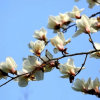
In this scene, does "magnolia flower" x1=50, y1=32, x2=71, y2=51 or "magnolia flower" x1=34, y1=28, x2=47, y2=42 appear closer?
"magnolia flower" x1=50, y1=32, x2=71, y2=51

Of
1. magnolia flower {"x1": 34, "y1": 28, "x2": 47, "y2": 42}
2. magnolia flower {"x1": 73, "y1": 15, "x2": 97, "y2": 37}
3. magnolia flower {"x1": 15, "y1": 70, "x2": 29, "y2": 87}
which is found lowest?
magnolia flower {"x1": 15, "y1": 70, "x2": 29, "y2": 87}

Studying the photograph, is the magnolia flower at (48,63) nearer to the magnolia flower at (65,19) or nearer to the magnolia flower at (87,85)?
the magnolia flower at (87,85)

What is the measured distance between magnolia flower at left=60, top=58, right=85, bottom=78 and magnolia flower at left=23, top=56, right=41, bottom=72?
100 millimetres

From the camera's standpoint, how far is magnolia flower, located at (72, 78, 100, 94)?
1.14 m

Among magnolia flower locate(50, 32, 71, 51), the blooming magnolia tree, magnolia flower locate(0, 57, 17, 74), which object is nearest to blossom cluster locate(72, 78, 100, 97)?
the blooming magnolia tree

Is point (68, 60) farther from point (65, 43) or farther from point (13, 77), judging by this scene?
point (13, 77)

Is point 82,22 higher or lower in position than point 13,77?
higher

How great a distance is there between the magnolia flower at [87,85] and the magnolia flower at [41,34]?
1.01 feet

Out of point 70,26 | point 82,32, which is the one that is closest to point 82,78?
point 82,32

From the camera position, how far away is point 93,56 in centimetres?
120

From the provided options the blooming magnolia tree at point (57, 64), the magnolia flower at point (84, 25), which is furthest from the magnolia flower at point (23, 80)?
the magnolia flower at point (84, 25)

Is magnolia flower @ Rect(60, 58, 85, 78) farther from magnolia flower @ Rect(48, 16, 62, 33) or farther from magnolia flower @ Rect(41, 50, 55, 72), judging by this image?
magnolia flower @ Rect(48, 16, 62, 33)

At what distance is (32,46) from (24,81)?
0.14m

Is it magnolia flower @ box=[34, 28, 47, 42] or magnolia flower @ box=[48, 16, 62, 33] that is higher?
magnolia flower @ box=[48, 16, 62, 33]
